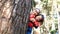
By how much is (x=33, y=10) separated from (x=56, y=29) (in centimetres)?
22

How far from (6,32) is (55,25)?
17.3 inches

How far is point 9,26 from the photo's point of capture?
0.67 meters

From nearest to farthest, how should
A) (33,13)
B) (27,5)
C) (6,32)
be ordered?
(6,32) → (27,5) → (33,13)

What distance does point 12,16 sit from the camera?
2.23ft

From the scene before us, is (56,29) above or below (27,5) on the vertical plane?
below

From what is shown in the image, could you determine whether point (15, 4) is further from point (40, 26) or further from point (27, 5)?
point (40, 26)

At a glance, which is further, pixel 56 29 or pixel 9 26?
pixel 56 29

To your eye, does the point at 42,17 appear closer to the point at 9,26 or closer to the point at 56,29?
the point at 56,29

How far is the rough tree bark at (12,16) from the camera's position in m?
0.67

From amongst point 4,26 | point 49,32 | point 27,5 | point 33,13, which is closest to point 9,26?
point 4,26

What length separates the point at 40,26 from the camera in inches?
38.0

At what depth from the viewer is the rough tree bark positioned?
0.67 metres

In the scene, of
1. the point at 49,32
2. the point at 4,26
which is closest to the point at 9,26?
the point at 4,26

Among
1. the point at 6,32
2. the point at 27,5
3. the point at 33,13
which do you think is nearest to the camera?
the point at 6,32
